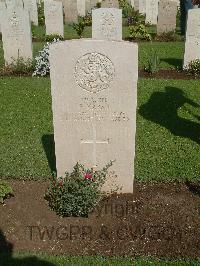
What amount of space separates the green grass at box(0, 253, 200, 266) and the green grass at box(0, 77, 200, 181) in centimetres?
186

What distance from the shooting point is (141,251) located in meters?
4.48

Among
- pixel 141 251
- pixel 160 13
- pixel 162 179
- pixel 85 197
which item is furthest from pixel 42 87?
pixel 160 13

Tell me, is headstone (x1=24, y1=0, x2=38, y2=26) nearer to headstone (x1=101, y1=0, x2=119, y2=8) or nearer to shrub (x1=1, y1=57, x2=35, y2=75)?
headstone (x1=101, y1=0, x2=119, y2=8)

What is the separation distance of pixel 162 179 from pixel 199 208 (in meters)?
0.93

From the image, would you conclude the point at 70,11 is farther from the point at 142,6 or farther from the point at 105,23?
the point at 105,23

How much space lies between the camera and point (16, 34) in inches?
479

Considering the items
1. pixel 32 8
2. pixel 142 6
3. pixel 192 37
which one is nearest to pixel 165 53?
pixel 192 37

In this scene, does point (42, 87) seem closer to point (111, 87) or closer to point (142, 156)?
point (142, 156)

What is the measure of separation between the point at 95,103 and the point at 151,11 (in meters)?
17.8

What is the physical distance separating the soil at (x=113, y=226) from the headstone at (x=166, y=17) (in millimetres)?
13935

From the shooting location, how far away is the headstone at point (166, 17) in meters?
17.9

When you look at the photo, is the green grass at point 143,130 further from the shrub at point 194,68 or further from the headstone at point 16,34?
the headstone at point 16,34

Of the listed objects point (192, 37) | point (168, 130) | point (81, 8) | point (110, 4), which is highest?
point (110, 4)

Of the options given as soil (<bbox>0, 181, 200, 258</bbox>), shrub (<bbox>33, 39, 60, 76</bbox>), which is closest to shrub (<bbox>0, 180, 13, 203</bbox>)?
soil (<bbox>0, 181, 200, 258</bbox>)
